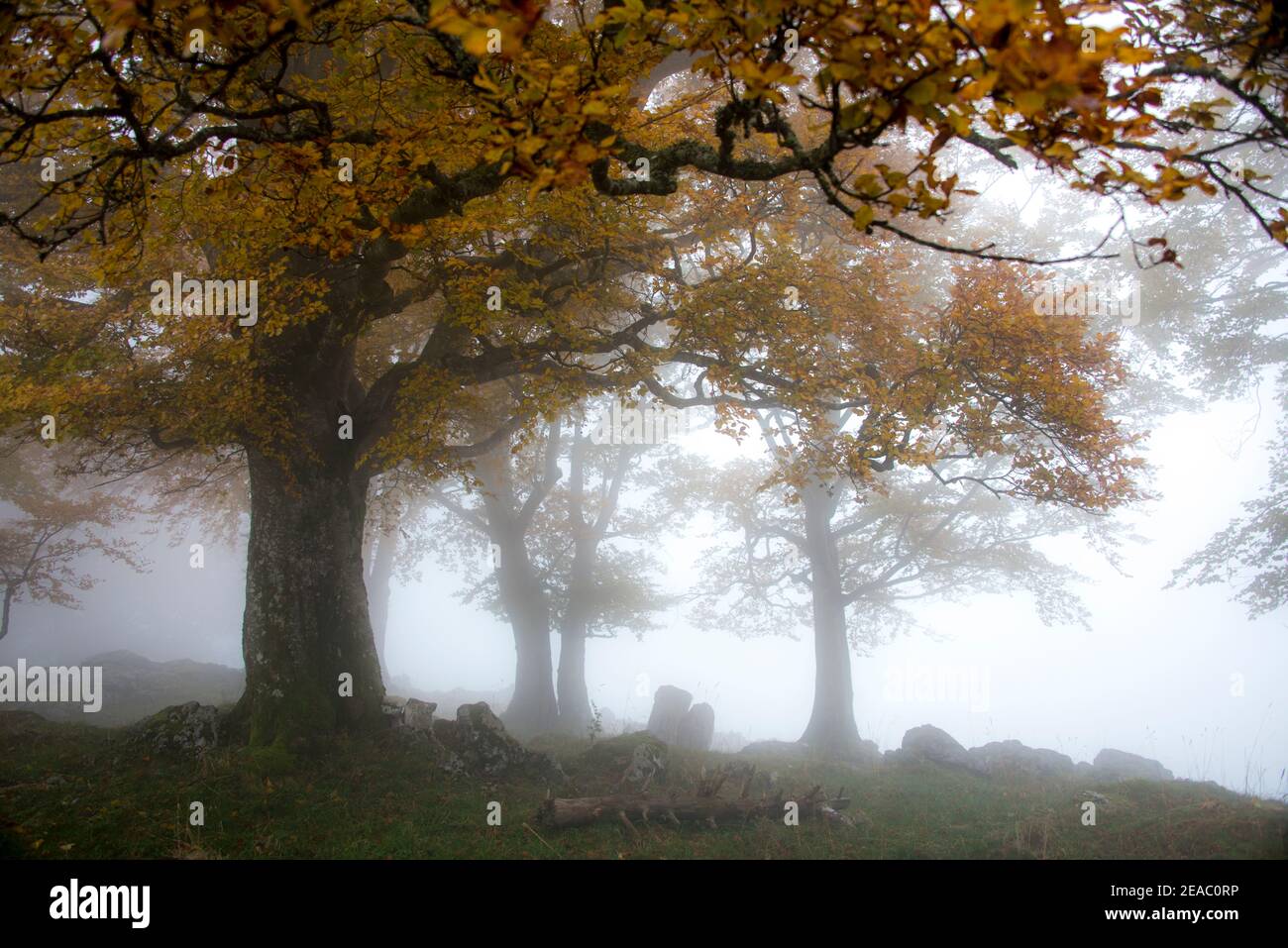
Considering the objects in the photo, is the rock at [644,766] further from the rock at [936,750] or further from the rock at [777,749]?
the rock at [936,750]

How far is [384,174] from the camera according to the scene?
6.21 metres

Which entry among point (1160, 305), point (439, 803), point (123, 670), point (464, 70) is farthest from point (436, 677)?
point (464, 70)

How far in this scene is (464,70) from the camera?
4109 millimetres

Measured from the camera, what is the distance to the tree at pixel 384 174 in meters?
2.96

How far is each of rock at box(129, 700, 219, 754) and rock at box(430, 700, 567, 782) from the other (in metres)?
3.37

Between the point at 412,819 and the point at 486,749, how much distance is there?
2.52m

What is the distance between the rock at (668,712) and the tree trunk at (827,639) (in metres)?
3.82

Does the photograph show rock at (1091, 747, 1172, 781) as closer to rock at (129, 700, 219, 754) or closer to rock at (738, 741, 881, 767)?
rock at (738, 741, 881, 767)

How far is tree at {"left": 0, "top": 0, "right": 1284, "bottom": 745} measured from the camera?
9.71 ft
